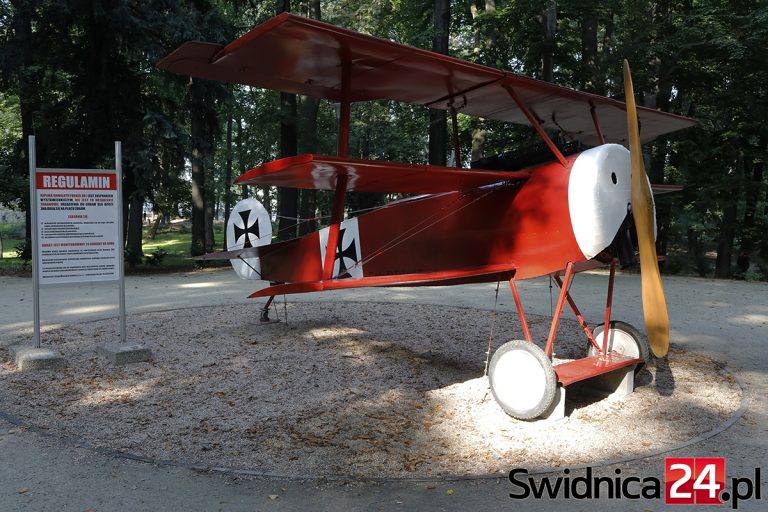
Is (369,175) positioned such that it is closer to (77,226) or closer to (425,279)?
(425,279)

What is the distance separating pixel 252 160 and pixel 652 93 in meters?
19.1

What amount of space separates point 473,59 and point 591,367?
15.1 metres

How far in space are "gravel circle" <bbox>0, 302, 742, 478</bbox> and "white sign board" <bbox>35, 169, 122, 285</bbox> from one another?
1092mm

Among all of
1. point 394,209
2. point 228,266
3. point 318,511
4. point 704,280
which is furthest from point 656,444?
point 228,266

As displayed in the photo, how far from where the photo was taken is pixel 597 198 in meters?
4.55

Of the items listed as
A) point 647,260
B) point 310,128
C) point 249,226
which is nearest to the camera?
point 647,260

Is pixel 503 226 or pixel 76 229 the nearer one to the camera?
pixel 503 226

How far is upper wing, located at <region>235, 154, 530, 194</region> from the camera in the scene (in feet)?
15.0

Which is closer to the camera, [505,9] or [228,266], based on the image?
[505,9]

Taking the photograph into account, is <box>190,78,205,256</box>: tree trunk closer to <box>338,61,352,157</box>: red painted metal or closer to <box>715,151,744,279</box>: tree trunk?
<box>338,61,352,157</box>: red painted metal

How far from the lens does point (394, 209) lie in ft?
21.0

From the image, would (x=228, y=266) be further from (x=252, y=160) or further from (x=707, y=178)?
(x=707, y=178)

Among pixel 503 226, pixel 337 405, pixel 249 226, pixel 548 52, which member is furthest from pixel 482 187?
pixel 548 52

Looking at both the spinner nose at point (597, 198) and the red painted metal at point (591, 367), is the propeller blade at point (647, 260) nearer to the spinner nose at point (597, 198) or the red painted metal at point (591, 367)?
the spinner nose at point (597, 198)
